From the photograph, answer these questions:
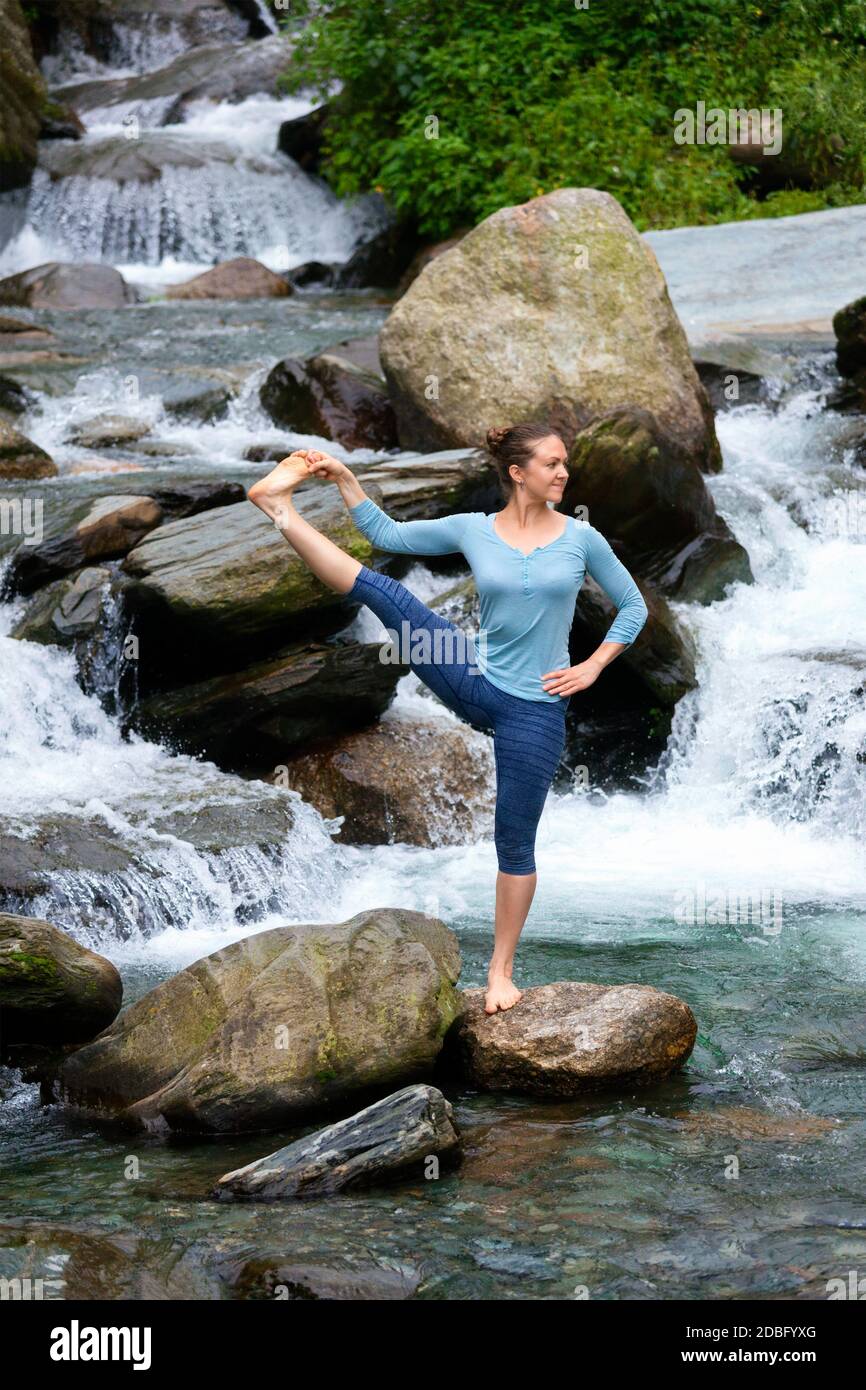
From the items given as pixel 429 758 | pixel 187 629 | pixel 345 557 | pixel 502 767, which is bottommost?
pixel 429 758

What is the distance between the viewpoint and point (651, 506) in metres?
10.6

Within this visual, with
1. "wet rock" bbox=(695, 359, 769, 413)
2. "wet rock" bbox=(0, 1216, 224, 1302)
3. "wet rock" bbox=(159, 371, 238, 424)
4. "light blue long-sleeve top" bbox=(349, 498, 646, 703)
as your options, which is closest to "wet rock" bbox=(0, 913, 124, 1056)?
"wet rock" bbox=(0, 1216, 224, 1302)

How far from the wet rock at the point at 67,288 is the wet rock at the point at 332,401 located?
206 inches

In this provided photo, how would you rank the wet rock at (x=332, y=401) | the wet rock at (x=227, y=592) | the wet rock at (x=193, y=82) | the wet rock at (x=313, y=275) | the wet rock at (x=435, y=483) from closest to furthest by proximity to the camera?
the wet rock at (x=227, y=592)
the wet rock at (x=435, y=483)
the wet rock at (x=332, y=401)
the wet rock at (x=313, y=275)
the wet rock at (x=193, y=82)

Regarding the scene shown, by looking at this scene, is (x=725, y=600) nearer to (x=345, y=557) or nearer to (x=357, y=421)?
(x=357, y=421)

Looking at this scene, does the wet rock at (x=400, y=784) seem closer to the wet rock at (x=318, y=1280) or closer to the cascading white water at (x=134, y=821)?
the cascading white water at (x=134, y=821)

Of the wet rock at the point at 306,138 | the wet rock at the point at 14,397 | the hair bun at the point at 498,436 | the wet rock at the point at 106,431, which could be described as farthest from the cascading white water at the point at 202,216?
the hair bun at the point at 498,436

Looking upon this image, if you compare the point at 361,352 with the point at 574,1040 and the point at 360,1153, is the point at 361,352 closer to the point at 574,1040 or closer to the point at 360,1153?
the point at 574,1040

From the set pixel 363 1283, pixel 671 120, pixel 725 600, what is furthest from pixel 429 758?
pixel 671 120

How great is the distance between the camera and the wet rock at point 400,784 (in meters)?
9.00

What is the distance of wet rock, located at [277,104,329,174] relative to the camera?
21609 mm

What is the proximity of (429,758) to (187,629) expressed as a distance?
1.59 metres

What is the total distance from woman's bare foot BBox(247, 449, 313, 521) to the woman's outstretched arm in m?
0.06

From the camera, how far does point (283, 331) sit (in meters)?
16.4
